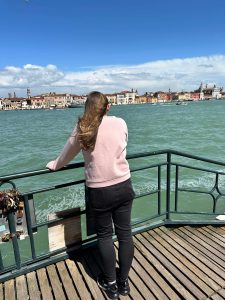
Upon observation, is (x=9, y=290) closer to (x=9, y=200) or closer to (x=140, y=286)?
(x=9, y=200)

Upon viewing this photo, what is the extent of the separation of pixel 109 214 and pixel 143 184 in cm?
990

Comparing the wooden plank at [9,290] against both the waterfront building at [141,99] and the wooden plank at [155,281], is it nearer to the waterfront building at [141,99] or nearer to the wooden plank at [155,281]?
the wooden plank at [155,281]

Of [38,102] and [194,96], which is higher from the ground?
[194,96]

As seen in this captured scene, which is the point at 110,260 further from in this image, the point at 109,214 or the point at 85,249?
the point at 85,249

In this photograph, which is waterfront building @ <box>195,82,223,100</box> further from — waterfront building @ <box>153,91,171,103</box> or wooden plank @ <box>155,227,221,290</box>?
wooden plank @ <box>155,227,221,290</box>

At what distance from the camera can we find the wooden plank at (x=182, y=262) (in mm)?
2973

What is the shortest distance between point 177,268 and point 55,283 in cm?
139

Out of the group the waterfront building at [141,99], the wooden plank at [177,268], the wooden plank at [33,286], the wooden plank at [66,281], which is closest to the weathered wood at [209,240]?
the wooden plank at [177,268]

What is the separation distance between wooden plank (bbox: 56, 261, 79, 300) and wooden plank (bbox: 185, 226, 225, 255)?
1870 mm

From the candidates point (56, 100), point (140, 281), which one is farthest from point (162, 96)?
point (140, 281)

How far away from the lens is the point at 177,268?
3262mm

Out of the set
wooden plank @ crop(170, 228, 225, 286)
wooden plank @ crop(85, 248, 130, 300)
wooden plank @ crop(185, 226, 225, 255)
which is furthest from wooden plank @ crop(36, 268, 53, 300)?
wooden plank @ crop(185, 226, 225, 255)

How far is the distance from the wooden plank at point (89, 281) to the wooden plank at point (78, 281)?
46mm

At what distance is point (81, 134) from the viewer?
2.31 metres
